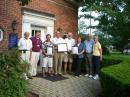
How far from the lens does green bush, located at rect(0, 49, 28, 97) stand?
29.2 ft

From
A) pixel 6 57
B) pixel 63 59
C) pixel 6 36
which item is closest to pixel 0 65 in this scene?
pixel 6 57

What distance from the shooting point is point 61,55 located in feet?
Result: 52.5

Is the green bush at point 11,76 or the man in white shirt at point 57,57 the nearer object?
the green bush at point 11,76

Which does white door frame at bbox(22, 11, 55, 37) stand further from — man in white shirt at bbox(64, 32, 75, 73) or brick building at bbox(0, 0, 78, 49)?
man in white shirt at bbox(64, 32, 75, 73)

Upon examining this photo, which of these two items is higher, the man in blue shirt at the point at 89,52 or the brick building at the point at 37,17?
the brick building at the point at 37,17

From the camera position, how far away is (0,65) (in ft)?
29.7

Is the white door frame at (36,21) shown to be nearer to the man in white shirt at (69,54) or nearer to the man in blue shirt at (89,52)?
the man in white shirt at (69,54)

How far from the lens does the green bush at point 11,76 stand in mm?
8898

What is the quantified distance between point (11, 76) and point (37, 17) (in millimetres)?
7761

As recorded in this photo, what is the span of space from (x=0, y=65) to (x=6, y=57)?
1.16 feet

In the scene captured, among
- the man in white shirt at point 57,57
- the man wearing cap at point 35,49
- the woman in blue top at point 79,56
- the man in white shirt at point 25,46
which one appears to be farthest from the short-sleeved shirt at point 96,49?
the man in white shirt at point 25,46

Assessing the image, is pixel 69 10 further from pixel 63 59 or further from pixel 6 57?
pixel 6 57

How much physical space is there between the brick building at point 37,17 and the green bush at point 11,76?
16.1ft

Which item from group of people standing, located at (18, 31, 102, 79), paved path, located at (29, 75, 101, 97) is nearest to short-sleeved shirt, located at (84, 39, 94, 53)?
group of people standing, located at (18, 31, 102, 79)
